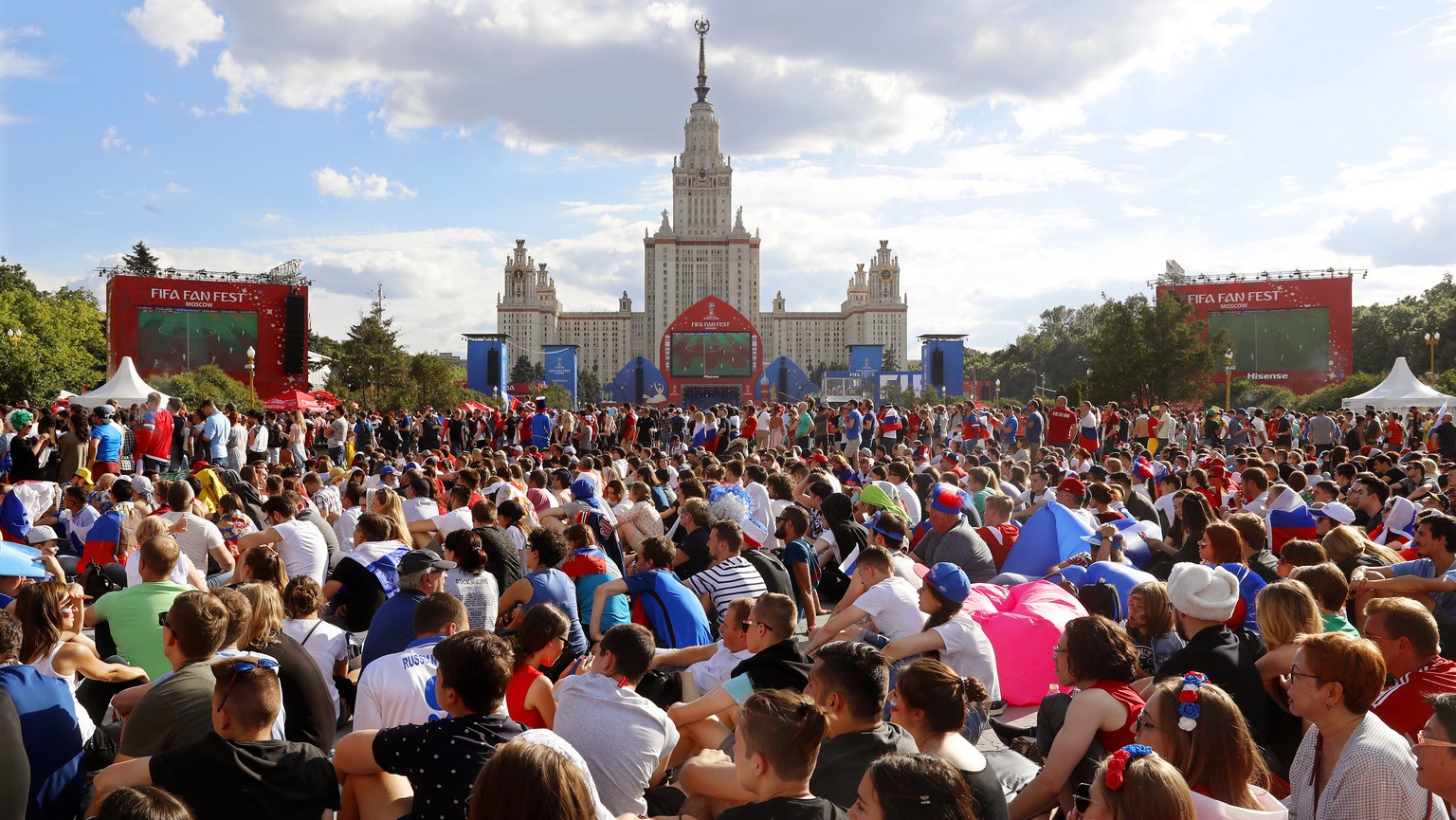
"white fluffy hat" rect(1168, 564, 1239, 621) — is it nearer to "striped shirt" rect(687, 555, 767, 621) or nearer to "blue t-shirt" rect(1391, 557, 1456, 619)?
"blue t-shirt" rect(1391, 557, 1456, 619)

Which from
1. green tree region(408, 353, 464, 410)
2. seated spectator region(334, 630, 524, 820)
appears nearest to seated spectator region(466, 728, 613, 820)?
seated spectator region(334, 630, 524, 820)

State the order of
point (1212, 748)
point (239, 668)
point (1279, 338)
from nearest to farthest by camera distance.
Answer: point (1212, 748), point (239, 668), point (1279, 338)

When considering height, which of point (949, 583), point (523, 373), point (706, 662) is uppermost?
point (523, 373)

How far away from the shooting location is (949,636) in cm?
519

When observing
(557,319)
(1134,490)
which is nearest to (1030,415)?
(1134,490)

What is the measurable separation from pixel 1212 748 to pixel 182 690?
3.52m

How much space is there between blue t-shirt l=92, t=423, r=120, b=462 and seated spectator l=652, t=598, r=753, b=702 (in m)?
12.0

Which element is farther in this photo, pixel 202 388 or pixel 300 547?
pixel 202 388

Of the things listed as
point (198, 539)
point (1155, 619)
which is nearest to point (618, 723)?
point (1155, 619)

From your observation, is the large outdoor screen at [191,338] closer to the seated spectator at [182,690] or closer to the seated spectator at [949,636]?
the seated spectator at [182,690]

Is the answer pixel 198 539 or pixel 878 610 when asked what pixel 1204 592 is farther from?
pixel 198 539

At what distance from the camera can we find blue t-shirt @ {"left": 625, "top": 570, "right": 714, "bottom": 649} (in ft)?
18.9

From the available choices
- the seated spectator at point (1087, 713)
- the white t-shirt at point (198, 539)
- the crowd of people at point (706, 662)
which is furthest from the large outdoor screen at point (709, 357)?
the seated spectator at point (1087, 713)

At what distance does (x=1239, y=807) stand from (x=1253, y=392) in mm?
49535
